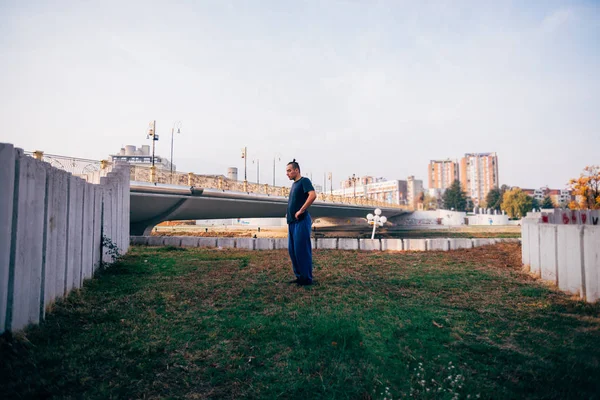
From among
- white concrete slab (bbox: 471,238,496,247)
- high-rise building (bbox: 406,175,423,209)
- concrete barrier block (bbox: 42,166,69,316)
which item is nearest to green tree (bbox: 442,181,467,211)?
high-rise building (bbox: 406,175,423,209)

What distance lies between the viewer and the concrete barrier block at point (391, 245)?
42.6 feet

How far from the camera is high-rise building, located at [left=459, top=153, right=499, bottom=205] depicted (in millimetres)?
156750

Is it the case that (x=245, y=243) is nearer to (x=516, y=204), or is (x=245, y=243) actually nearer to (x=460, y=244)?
(x=460, y=244)

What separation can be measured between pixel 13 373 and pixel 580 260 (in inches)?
268

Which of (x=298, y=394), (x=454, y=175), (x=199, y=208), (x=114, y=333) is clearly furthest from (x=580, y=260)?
(x=454, y=175)

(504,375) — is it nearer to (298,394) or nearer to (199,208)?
(298,394)

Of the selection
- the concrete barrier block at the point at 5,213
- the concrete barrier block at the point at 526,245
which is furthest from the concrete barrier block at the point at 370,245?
the concrete barrier block at the point at 5,213

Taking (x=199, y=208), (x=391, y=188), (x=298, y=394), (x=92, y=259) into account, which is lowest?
(x=298, y=394)

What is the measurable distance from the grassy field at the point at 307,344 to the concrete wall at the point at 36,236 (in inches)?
9.9

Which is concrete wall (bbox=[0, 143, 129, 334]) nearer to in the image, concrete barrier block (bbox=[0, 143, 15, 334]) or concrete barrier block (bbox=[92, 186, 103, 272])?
concrete barrier block (bbox=[0, 143, 15, 334])

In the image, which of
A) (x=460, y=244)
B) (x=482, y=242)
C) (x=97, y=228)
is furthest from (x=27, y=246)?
(x=482, y=242)

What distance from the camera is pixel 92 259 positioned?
20.5ft

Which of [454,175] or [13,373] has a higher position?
[454,175]

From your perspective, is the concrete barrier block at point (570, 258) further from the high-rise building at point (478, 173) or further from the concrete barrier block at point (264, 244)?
the high-rise building at point (478, 173)
